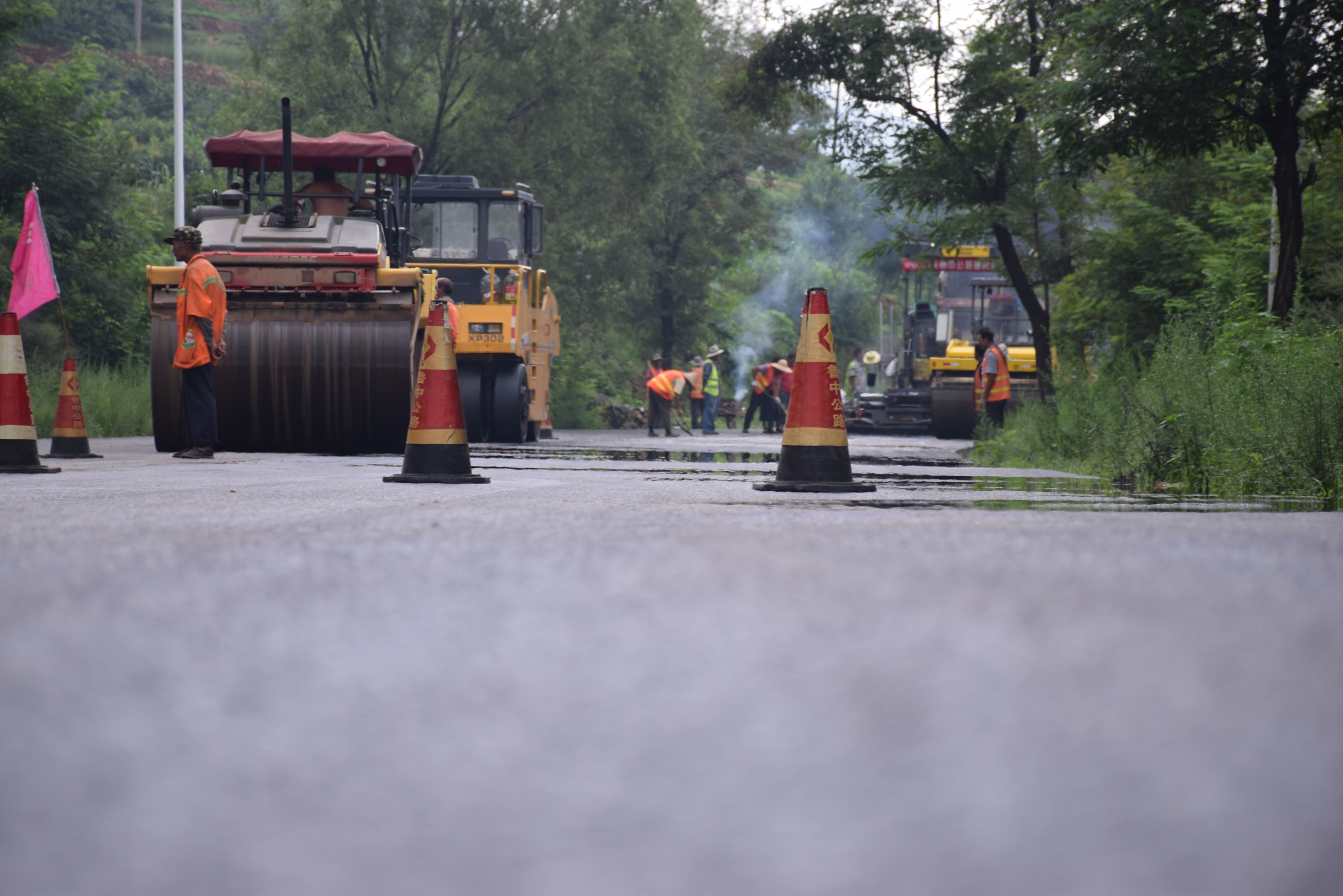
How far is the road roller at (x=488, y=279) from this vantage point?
790 inches

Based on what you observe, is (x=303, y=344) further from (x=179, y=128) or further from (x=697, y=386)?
(x=697, y=386)

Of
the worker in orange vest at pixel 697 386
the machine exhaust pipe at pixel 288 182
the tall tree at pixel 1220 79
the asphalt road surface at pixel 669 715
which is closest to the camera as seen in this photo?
the asphalt road surface at pixel 669 715

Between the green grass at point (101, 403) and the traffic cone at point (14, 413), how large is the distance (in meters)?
11.8

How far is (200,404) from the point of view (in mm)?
12258

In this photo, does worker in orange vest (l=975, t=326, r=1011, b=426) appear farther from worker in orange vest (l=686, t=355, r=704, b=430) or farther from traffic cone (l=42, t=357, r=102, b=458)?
traffic cone (l=42, t=357, r=102, b=458)

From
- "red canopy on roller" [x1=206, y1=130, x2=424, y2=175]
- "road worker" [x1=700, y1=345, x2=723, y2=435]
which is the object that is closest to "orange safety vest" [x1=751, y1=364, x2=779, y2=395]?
"road worker" [x1=700, y1=345, x2=723, y2=435]

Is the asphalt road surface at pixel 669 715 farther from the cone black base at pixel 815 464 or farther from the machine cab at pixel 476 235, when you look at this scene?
the machine cab at pixel 476 235

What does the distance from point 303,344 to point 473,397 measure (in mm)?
7354

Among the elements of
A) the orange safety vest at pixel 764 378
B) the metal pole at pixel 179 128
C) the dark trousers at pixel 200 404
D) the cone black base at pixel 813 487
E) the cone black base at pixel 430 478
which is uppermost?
the metal pole at pixel 179 128

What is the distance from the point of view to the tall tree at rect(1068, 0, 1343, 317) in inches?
475

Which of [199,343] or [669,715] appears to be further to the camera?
[199,343]

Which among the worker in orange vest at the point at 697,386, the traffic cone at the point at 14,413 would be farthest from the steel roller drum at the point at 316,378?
the worker in orange vest at the point at 697,386

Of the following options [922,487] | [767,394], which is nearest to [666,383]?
[767,394]

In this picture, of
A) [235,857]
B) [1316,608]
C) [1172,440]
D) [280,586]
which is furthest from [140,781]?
[1172,440]
